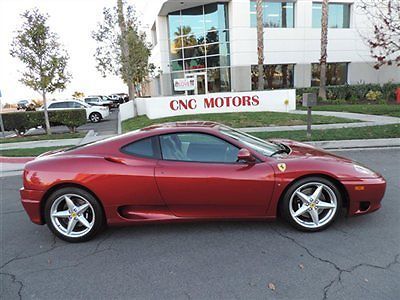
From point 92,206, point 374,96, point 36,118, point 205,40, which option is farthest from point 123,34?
point 374,96

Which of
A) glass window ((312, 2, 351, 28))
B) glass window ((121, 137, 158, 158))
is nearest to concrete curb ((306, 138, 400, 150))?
glass window ((121, 137, 158, 158))

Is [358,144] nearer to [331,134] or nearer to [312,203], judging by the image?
[331,134]

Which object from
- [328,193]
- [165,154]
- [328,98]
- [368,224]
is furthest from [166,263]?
[328,98]

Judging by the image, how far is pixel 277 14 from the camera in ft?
72.5

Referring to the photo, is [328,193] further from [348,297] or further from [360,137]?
[360,137]

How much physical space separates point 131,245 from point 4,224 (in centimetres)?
212

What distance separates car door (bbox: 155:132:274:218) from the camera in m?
3.29

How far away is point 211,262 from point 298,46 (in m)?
22.6

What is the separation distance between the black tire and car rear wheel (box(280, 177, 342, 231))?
6.88 feet

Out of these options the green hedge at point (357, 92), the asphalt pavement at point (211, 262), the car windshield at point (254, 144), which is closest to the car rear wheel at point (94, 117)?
the green hedge at point (357, 92)

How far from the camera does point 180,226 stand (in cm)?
375

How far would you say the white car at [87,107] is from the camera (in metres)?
18.3

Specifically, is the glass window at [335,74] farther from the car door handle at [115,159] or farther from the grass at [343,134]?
the car door handle at [115,159]

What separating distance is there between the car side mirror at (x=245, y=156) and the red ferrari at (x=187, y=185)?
11mm
